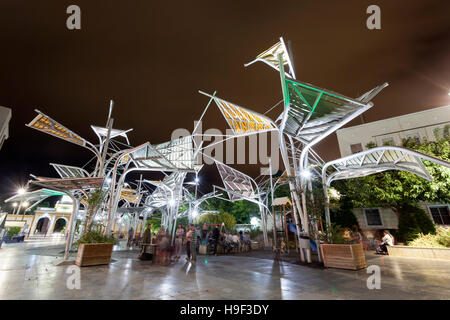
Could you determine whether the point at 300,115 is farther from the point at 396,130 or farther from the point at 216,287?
the point at 396,130

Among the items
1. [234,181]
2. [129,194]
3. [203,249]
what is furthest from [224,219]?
[203,249]

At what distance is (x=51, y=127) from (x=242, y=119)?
1148 centimetres

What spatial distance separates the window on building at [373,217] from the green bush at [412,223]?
428cm

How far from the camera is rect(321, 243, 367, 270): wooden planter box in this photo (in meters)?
7.07

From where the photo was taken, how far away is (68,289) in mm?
4258

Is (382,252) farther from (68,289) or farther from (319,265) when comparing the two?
(68,289)

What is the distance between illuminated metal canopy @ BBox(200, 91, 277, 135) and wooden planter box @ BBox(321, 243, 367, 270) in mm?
5759

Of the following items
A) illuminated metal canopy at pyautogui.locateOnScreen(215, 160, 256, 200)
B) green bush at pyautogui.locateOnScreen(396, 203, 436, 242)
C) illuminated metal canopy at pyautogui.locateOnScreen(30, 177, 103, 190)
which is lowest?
green bush at pyautogui.locateOnScreen(396, 203, 436, 242)

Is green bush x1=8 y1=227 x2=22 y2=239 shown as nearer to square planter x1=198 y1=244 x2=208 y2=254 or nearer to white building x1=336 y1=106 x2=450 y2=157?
square planter x1=198 y1=244 x2=208 y2=254

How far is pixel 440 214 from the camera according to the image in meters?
16.6

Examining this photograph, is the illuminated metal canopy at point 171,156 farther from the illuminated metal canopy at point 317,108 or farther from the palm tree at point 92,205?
the illuminated metal canopy at point 317,108

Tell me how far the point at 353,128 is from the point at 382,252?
14.9 m

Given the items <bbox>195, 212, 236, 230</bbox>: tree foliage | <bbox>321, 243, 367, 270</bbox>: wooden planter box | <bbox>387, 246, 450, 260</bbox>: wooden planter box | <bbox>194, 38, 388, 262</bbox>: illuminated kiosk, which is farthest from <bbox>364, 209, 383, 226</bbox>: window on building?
<bbox>195, 212, 236, 230</bbox>: tree foliage
